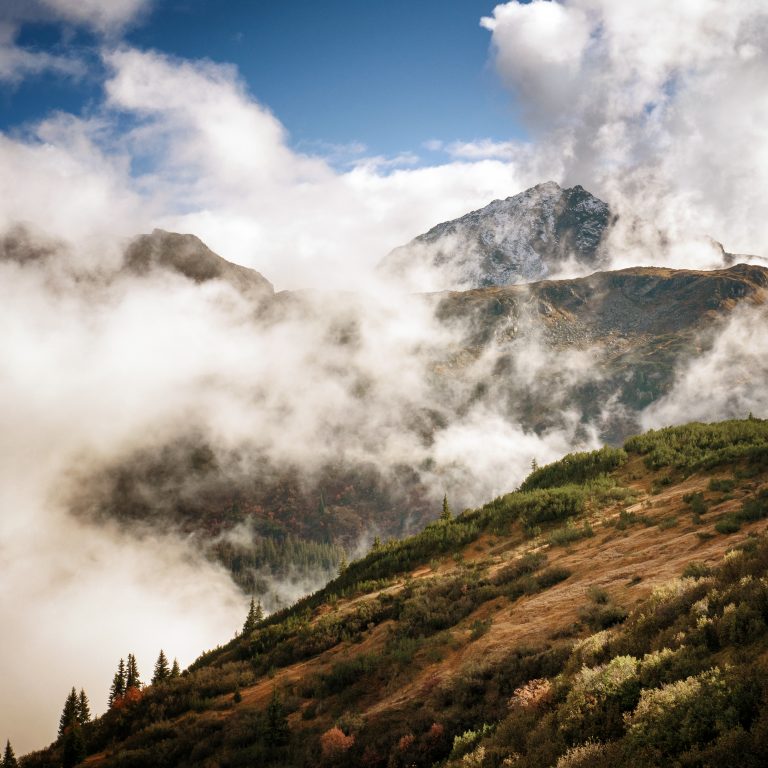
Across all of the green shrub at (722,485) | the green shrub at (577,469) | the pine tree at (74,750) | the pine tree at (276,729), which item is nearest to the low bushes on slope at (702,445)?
the green shrub at (577,469)

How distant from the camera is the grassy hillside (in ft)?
35.6

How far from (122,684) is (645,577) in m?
101

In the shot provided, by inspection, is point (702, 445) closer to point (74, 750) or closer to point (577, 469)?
point (577, 469)

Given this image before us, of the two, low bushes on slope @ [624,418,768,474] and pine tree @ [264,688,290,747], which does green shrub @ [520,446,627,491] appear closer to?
low bushes on slope @ [624,418,768,474]

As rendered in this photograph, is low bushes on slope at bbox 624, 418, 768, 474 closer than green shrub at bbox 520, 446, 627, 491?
Yes

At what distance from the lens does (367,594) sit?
42.6m

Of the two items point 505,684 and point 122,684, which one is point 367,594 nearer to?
point 505,684

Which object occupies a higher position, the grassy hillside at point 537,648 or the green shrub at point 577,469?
the green shrub at point 577,469

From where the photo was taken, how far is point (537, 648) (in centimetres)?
1911

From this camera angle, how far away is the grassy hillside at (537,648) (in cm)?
1086

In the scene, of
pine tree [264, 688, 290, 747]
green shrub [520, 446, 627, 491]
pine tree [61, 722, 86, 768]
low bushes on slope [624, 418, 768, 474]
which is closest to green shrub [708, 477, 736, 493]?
low bushes on slope [624, 418, 768, 474]

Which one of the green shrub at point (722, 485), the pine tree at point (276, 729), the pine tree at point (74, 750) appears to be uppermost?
the green shrub at point (722, 485)

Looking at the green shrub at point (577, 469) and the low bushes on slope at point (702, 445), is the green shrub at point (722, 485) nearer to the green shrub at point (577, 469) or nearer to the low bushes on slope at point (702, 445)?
the low bushes on slope at point (702, 445)

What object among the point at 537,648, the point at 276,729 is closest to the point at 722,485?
the point at 537,648
